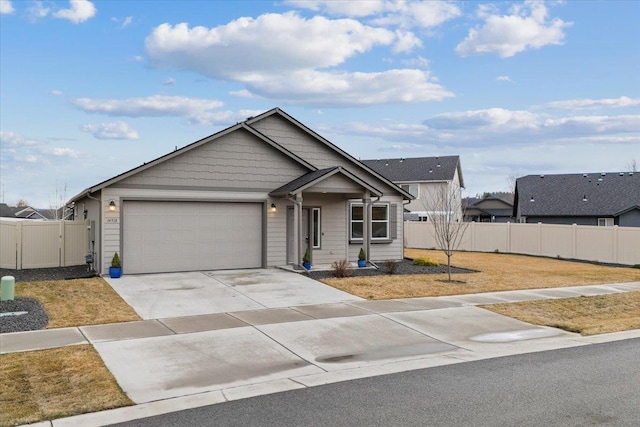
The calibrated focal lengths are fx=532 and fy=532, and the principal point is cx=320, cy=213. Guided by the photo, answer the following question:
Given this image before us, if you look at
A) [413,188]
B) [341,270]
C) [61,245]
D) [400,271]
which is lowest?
[400,271]

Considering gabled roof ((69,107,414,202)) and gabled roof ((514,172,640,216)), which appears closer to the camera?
gabled roof ((69,107,414,202))

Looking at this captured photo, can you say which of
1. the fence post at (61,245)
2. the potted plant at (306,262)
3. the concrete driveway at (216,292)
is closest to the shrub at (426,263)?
the potted plant at (306,262)

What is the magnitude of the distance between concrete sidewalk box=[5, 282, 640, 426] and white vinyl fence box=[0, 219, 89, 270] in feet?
35.9

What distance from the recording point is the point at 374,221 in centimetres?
2278

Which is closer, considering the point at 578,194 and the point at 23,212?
the point at 578,194

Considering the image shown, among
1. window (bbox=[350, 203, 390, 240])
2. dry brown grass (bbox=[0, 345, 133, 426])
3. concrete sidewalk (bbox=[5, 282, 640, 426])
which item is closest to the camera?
dry brown grass (bbox=[0, 345, 133, 426])

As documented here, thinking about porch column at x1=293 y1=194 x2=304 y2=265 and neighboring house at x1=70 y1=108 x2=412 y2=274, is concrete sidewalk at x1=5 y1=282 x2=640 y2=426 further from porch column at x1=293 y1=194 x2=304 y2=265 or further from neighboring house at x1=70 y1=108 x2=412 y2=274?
neighboring house at x1=70 y1=108 x2=412 y2=274

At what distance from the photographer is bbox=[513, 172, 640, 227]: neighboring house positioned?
123 ft

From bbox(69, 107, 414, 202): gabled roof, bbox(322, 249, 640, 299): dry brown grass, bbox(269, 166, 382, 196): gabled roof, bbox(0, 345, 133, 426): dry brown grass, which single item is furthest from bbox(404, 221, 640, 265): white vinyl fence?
bbox(0, 345, 133, 426): dry brown grass

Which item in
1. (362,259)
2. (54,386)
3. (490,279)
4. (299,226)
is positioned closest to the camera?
(54,386)

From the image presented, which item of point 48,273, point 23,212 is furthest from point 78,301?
point 23,212

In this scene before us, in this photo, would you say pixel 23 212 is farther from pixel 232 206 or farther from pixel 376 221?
pixel 376 221

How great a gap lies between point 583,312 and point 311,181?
362 inches

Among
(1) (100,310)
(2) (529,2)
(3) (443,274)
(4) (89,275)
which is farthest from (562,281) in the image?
(4) (89,275)
